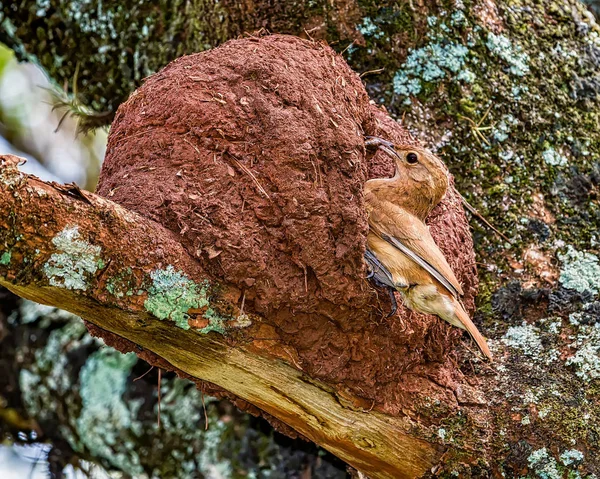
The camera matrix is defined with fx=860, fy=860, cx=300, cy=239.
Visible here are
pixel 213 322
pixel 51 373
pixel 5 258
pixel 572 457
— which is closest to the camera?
pixel 5 258

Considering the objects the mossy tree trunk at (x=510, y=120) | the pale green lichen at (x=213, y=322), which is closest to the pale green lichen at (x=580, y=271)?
the mossy tree trunk at (x=510, y=120)

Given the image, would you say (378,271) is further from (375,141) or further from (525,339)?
(525,339)

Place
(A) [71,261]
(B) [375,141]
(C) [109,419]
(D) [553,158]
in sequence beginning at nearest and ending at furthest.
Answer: (A) [71,261], (B) [375,141], (D) [553,158], (C) [109,419]

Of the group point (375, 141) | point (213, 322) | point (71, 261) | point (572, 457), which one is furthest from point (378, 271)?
point (71, 261)

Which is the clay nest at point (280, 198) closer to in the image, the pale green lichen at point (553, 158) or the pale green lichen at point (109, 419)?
the pale green lichen at point (553, 158)

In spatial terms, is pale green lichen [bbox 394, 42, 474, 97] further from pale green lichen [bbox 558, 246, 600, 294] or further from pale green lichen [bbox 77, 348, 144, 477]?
pale green lichen [bbox 77, 348, 144, 477]

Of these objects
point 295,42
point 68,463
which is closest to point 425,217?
point 295,42
